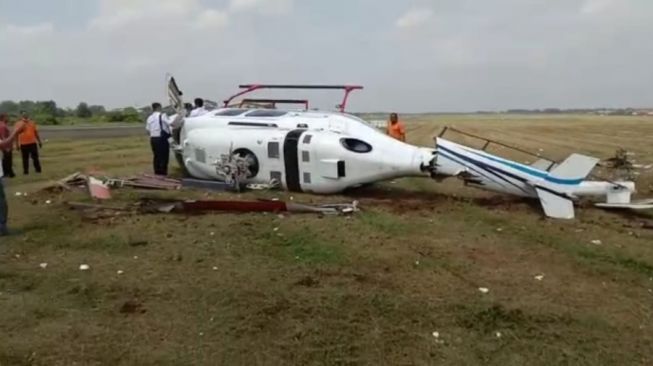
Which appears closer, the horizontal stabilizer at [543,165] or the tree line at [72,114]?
the horizontal stabilizer at [543,165]

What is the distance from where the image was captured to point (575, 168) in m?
9.58

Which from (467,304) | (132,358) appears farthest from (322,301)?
(132,358)

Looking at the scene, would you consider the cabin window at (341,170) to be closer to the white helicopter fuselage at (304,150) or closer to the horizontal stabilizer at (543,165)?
the white helicopter fuselage at (304,150)

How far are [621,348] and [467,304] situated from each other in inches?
54.8

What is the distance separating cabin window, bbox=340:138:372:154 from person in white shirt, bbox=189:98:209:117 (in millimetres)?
4281

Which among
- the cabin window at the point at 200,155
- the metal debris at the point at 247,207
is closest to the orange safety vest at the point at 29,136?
the cabin window at the point at 200,155

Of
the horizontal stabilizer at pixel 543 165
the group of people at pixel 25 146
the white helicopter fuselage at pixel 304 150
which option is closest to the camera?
the horizontal stabilizer at pixel 543 165

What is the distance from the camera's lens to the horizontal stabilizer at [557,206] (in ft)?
31.7

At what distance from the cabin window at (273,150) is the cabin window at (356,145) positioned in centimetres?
140

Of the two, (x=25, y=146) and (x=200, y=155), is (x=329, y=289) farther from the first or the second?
(x=25, y=146)

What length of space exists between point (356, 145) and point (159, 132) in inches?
217

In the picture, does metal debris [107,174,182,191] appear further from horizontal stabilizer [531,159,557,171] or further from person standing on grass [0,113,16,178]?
horizontal stabilizer [531,159,557,171]

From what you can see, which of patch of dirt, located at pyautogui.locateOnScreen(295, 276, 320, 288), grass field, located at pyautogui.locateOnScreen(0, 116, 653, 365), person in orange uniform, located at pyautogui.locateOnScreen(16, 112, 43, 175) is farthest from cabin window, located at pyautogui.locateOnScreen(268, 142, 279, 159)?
person in orange uniform, located at pyautogui.locateOnScreen(16, 112, 43, 175)

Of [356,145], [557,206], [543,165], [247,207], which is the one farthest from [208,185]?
[557,206]
